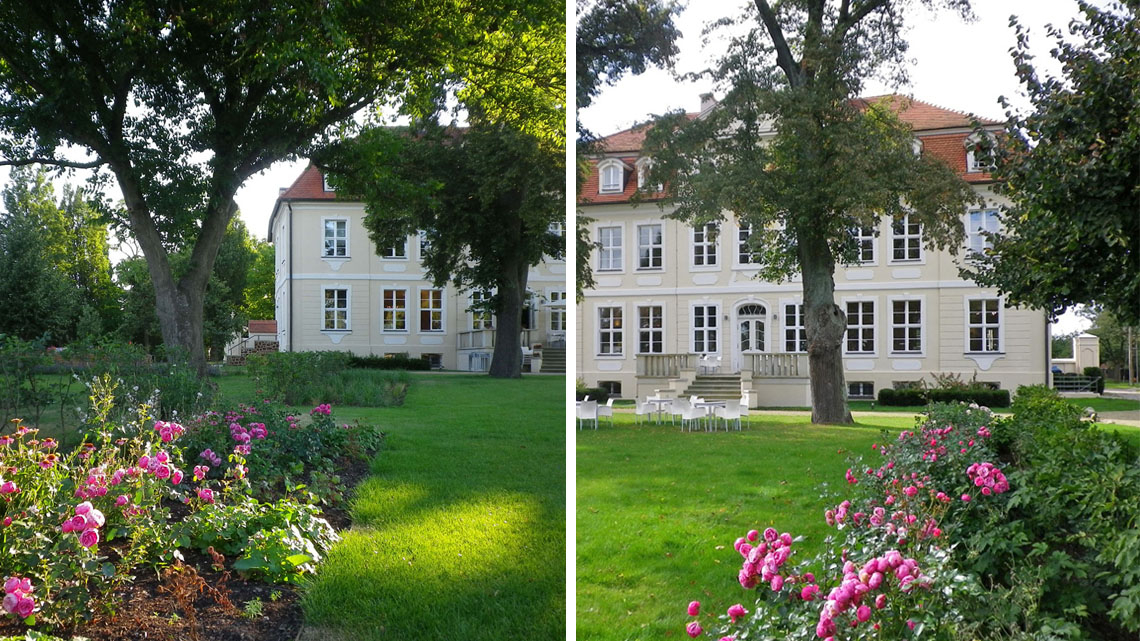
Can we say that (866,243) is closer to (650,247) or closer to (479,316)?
(650,247)

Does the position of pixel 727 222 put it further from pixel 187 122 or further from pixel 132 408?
pixel 132 408

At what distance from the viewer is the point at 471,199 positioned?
3359 millimetres

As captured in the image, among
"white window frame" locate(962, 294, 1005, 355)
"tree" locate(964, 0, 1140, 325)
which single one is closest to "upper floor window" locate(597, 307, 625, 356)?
"white window frame" locate(962, 294, 1005, 355)

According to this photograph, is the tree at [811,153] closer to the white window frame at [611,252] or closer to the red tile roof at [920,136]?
the red tile roof at [920,136]

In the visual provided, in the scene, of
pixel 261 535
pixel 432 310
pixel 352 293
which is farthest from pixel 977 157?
pixel 261 535

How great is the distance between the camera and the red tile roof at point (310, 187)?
314cm

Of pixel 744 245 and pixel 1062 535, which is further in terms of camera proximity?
pixel 744 245

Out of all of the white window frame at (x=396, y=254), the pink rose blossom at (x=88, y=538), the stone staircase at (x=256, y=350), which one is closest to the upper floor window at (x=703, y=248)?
the white window frame at (x=396, y=254)

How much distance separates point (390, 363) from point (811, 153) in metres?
1.69

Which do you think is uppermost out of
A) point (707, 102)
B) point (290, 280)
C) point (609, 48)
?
point (609, 48)

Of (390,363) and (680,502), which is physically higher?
(390,363)

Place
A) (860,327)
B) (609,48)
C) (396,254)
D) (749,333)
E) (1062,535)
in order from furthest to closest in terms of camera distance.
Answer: (396,254), (609,48), (749,333), (860,327), (1062,535)

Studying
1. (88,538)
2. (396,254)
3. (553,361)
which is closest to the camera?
(88,538)

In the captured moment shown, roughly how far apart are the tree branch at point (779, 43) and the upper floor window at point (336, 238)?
1.66m
